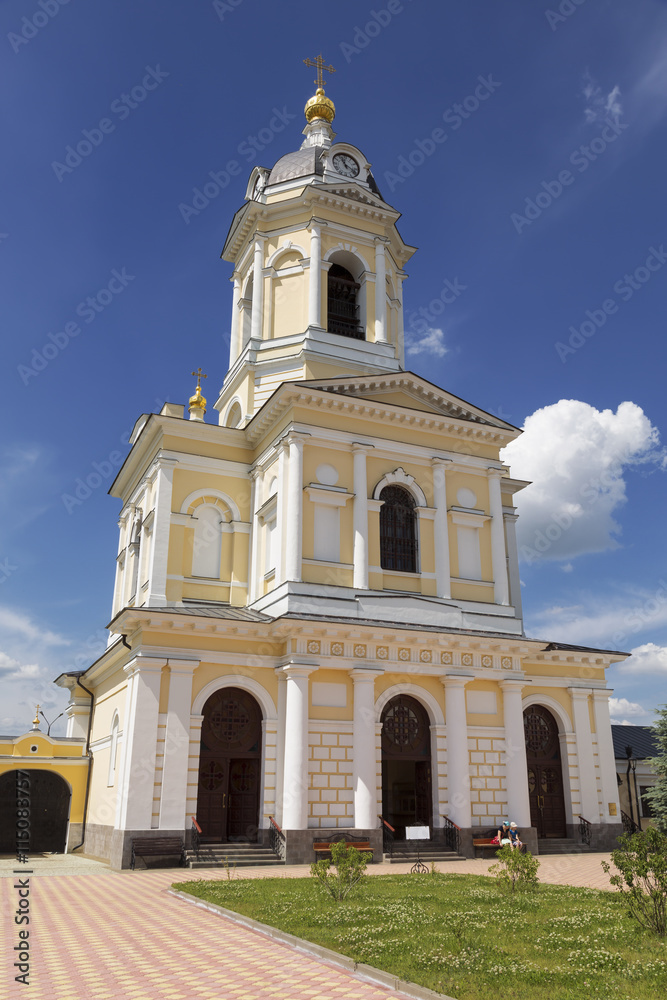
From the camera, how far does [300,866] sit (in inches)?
728

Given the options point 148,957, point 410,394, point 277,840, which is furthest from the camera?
point 410,394

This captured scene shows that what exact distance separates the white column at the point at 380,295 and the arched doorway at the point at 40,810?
1830 centimetres

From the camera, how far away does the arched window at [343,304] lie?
27.8 meters

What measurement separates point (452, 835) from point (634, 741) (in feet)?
53.5

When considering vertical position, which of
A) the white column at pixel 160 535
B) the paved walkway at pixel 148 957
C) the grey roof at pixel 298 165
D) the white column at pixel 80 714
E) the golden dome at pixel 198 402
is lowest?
the paved walkway at pixel 148 957

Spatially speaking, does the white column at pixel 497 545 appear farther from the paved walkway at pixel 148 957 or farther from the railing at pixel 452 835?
the paved walkway at pixel 148 957

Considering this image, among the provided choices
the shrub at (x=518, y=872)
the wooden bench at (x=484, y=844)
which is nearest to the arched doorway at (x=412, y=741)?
the wooden bench at (x=484, y=844)

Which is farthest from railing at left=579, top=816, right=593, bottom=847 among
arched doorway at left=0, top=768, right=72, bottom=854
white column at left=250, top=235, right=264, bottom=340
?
white column at left=250, top=235, right=264, bottom=340

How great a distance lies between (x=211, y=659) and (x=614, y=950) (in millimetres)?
13489

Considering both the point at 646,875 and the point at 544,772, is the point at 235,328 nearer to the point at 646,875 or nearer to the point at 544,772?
the point at 544,772

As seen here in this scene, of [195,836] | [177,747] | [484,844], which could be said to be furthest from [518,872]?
[177,747]

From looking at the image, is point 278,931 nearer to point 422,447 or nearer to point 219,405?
point 422,447

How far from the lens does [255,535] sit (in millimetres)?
24406

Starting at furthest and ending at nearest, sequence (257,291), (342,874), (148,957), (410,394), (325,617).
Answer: (257,291), (410,394), (325,617), (342,874), (148,957)
